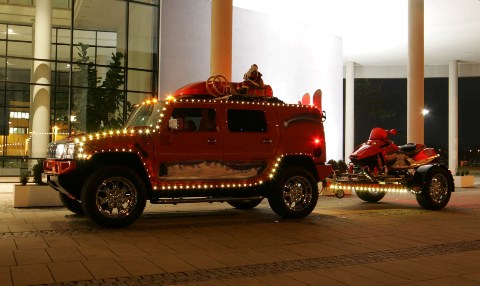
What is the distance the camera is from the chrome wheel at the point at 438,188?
1273 cm

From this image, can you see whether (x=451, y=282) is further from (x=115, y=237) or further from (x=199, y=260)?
(x=115, y=237)

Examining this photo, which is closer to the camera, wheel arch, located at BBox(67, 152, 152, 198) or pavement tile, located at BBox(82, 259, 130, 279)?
pavement tile, located at BBox(82, 259, 130, 279)

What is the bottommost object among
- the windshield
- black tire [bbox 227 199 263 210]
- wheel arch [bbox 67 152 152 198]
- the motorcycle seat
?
black tire [bbox 227 199 263 210]

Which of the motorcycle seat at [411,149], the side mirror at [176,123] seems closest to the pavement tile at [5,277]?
the side mirror at [176,123]

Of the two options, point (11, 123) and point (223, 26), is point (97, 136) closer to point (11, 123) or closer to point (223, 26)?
point (223, 26)

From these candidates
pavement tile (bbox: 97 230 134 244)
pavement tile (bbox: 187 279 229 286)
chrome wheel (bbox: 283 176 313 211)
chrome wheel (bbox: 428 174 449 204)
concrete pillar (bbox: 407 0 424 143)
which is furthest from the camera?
concrete pillar (bbox: 407 0 424 143)

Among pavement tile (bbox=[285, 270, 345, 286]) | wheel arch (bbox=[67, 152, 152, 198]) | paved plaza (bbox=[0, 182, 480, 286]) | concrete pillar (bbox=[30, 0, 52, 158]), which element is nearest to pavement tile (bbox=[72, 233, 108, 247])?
paved plaza (bbox=[0, 182, 480, 286])

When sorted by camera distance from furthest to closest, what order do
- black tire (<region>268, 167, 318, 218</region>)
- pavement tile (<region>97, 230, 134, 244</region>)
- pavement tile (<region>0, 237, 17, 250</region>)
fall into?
1. black tire (<region>268, 167, 318, 218</region>)
2. pavement tile (<region>97, 230, 134, 244</region>)
3. pavement tile (<region>0, 237, 17, 250</region>)

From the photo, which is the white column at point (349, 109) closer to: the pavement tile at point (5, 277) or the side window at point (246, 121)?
the side window at point (246, 121)

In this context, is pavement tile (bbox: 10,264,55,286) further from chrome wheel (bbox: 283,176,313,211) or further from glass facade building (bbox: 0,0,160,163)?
glass facade building (bbox: 0,0,160,163)

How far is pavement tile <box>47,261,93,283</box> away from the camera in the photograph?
5.73 metres

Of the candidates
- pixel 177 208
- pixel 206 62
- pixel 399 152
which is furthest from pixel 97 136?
pixel 206 62

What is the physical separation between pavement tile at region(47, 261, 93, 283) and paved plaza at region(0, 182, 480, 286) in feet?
0.04

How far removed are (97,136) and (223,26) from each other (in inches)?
329
